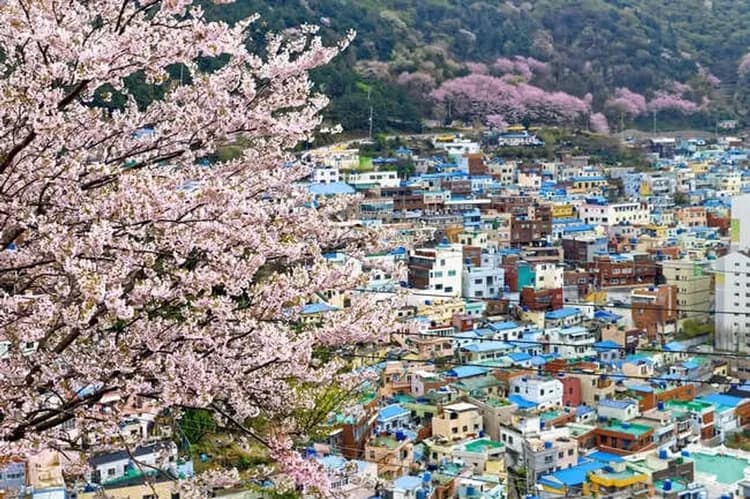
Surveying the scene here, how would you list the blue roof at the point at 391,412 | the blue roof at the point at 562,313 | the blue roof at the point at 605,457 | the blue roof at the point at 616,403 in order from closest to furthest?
the blue roof at the point at 605,457, the blue roof at the point at 391,412, the blue roof at the point at 616,403, the blue roof at the point at 562,313

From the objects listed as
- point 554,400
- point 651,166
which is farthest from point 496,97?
point 554,400

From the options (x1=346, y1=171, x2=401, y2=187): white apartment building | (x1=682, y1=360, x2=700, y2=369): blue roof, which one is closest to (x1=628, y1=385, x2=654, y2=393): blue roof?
(x1=682, y1=360, x2=700, y2=369): blue roof

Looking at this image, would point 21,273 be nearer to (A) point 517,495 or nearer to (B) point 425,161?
(A) point 517,495

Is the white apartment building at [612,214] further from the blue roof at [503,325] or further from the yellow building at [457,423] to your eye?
the yellow building at [457,423]

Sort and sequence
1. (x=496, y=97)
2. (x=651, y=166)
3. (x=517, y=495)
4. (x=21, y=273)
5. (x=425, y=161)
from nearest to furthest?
(x=21, y=273) → (x=517, y=495) → (x=425, y=161) → (x=651, y=166) → (x=496, y=97)

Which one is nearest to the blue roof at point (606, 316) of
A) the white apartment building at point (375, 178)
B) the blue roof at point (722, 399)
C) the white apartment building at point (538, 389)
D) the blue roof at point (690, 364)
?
the blue roof at point (690, 364)

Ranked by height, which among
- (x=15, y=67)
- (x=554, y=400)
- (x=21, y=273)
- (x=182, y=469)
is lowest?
(x=554, y=400)

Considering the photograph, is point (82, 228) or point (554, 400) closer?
point (82, 228)

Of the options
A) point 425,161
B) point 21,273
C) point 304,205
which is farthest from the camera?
point 425,161
